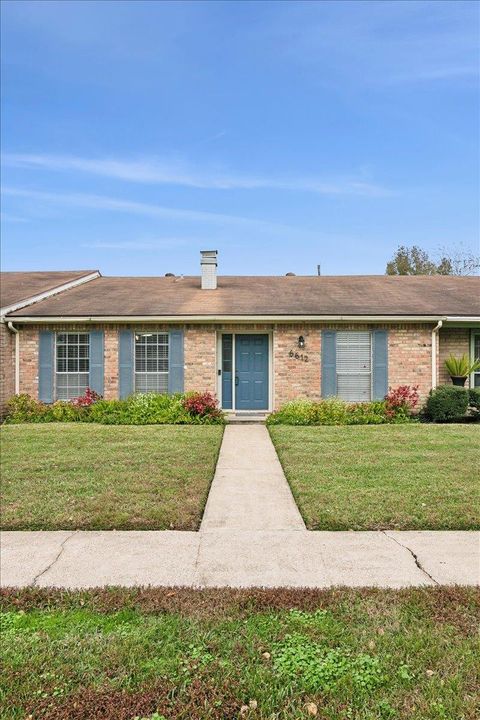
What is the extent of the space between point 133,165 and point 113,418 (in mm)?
13033

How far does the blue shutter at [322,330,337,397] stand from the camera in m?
12.1

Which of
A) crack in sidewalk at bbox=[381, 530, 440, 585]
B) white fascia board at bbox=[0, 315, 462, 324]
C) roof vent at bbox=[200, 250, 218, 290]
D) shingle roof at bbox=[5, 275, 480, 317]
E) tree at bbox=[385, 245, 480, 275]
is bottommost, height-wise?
crack in sidewalk at bbox=[381, 530, 440, 585]

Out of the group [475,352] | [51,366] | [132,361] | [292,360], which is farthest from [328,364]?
[51,366]

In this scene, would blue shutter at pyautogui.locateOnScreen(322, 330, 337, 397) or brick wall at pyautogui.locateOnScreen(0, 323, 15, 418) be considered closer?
brick wall at pyautogui.locateOnScreen(0, 323, 15, 418)

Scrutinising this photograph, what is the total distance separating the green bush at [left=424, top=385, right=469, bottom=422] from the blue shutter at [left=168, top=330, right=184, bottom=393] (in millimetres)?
6382

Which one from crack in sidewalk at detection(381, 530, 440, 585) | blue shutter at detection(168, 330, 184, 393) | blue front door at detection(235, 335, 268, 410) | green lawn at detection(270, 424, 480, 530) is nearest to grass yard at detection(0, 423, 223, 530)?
green lawn at detection(270, 424, 480, 530)

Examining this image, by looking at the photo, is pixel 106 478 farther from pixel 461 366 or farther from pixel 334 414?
pixel 461 366

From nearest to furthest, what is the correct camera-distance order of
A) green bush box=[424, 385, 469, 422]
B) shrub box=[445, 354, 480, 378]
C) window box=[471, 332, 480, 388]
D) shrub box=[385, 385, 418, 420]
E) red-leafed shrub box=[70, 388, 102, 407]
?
green bush box=[424, 385, 469, 422]
shrub box=[385, 385, 418, 420]
red-leafed shrub box=[70, 388, 102, 407]
shrub box=[445, 354, 480, 378]
window box=[471, 332, 480, 388]

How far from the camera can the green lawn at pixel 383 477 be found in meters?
4.76

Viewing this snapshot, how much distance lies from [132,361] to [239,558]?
9010 millimetres

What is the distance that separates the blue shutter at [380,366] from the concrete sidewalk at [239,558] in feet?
25.6

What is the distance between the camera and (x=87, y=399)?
12031 millimetres

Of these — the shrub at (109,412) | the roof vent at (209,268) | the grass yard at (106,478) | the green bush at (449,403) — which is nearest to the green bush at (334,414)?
the green bush at (449,403)

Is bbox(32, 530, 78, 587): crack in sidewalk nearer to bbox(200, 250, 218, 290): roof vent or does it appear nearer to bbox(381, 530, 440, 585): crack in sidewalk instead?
bbox(381, 530, 440, 585): crack in sidewalk
